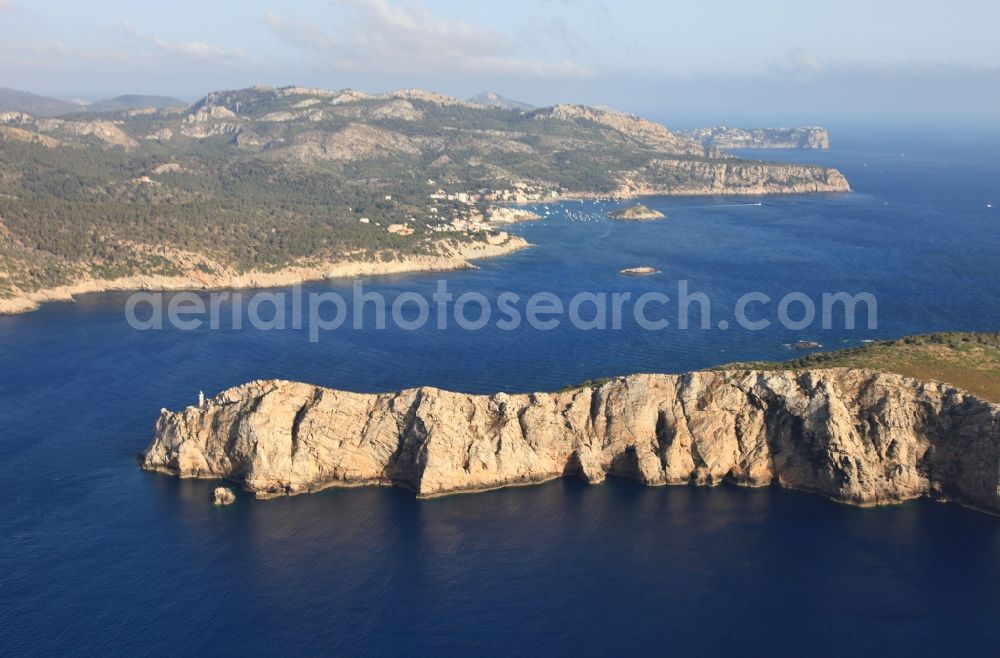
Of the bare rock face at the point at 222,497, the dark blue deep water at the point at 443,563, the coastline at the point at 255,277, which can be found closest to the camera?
the dark blue deep water at the point at 443,563

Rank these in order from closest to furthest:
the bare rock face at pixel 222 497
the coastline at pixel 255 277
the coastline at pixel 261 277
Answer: the bare rock face at pixel 222 497 < the coastline at pixel 255 277 < the coastline at pixel 261 277

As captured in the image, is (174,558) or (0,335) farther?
(0,335)

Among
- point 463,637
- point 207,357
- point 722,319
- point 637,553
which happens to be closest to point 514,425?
point 637,553

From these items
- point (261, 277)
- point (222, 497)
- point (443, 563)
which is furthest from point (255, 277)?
point (443, 563)

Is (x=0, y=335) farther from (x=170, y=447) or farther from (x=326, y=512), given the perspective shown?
(x=326, y=512)

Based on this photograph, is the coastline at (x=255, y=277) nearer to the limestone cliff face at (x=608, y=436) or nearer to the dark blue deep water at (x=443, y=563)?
the dark blue deep water at (x=443, y=563)

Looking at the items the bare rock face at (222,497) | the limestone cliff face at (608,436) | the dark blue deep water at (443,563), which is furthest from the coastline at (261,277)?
the bare rock face at (222,497)
